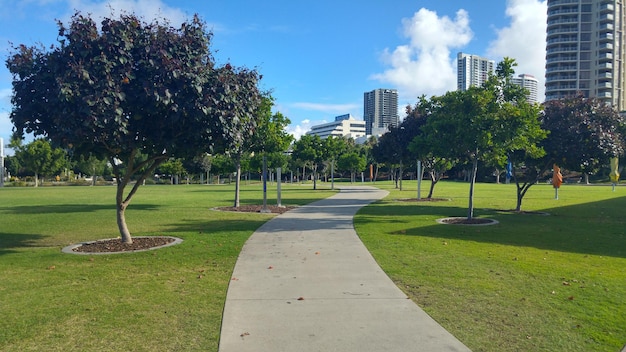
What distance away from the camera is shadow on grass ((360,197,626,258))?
445 inches

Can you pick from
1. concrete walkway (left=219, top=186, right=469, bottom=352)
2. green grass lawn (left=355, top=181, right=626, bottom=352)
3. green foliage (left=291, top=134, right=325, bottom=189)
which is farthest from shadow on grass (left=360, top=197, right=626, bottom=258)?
green foliage (left=291, top=134, right=325, bottom=189)

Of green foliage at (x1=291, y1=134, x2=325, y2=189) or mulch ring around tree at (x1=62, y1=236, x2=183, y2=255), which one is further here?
green foliage at (x1=291, y1=134, x2=325, y2=189)

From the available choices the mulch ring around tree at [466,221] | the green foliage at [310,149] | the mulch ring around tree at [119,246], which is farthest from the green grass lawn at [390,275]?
the green foliage at [310,149]

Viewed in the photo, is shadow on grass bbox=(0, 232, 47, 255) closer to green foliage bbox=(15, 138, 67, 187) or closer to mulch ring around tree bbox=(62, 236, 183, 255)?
mulch ring around tree bbox=(62, 236, 183, 255)

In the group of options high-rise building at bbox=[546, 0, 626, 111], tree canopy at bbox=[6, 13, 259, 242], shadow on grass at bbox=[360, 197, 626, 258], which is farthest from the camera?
high-rise building at bbox=[546, 0, 626, 111]

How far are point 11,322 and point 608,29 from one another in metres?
127

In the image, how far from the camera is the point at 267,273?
25.7 feet

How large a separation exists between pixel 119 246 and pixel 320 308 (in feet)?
21.0

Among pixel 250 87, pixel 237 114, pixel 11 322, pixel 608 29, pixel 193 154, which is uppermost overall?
pixel 608 29

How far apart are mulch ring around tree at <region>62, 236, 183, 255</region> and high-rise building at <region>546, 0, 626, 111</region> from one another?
113 metres

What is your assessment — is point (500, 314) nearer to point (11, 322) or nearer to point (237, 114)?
point (11, 322)

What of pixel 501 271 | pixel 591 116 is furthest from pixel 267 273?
pixel 591 116

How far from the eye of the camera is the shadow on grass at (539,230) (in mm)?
11305

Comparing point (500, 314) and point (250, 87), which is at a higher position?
point (250, 87)
